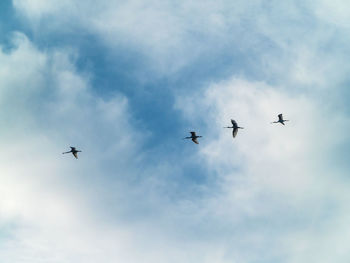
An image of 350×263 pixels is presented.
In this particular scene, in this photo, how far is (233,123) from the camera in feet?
444

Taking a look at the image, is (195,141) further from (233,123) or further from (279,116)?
(279,116)

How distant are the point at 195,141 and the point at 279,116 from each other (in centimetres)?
3846

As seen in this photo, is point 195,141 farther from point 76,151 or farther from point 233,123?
point 76,151

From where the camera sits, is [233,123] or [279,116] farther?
[279,116]

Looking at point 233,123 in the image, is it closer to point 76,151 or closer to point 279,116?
point 279,116

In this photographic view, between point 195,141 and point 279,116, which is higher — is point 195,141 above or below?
below

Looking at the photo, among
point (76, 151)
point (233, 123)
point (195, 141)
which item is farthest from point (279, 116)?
point (76, 151)

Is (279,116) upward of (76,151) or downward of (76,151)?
upward

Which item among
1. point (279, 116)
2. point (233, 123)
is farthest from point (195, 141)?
point (279, 116)

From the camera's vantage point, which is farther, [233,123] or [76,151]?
[76,151]

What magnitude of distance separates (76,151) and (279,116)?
87.4 meters

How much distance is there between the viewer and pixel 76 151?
5694 inches

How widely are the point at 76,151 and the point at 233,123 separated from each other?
6648 centimetres

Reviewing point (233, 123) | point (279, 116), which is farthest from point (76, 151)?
point (279, 116)
